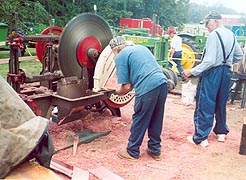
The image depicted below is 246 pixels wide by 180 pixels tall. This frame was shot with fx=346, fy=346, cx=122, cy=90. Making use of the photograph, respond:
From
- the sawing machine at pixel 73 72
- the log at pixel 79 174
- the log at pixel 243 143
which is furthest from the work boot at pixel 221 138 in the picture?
the log at pixel 79 174

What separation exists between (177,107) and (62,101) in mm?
3349

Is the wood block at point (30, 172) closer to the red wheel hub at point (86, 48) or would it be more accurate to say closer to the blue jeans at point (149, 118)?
the blue jeans at point (149, 118)

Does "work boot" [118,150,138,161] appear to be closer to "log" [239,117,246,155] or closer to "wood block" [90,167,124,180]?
"wood block" [90,167,124,180]

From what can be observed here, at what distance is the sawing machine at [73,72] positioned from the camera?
15.8 ft

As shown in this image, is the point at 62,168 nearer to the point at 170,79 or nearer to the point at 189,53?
the point at 170,79

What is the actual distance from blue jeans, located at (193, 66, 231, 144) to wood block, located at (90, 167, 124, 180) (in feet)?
5.39

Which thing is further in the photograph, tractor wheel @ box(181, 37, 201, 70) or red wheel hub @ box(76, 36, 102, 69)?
tractor wheel @ box(181, 37, 201, 70)

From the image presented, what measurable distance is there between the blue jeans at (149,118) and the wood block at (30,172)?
2321mm

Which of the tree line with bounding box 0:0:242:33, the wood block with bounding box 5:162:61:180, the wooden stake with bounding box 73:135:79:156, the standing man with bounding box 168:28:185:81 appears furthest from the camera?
the tree line with bounding box 0:0:242:33

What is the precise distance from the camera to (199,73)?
4.93m

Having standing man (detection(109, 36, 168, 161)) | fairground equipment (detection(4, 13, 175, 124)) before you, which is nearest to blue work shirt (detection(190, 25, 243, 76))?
standing man (detection(109, 36, 168, 161))

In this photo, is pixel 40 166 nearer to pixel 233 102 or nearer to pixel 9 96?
pixel 9 96

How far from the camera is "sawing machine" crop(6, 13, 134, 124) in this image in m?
4.81

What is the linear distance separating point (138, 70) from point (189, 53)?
6817 mm
